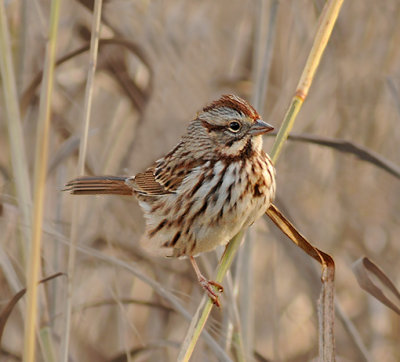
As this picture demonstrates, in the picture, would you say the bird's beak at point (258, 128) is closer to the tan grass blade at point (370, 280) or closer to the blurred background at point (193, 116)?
the tan grass blade at point (370, 280)

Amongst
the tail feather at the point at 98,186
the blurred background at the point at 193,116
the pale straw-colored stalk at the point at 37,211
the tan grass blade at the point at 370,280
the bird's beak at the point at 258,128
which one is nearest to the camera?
the pale straw-colored stalk at the point at 37,211

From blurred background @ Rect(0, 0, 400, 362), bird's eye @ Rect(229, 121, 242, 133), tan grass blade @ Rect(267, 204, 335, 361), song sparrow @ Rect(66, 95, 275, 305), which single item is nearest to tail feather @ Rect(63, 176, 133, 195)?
song sparrow @ Rect(66, 95, 275, 305)

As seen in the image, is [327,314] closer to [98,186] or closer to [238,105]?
[238,105]

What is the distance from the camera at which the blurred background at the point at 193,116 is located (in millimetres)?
2928

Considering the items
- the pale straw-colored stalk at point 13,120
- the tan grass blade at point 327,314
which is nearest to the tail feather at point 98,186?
the pale straw-colored stalk at point 13,120

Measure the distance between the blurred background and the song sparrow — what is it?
404mm

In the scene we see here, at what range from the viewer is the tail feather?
239cm

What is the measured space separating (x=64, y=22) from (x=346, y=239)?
70.1 inches

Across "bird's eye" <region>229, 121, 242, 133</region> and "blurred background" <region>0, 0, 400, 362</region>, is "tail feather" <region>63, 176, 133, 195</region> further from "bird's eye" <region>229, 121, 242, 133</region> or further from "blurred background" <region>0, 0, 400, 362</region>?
"bird's eye" <region>229, 121, 242, 133</region>

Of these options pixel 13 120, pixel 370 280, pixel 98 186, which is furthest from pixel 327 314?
pixel 98 186

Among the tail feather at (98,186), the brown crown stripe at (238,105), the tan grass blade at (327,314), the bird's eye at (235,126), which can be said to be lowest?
the tan grass blade at (327,314)

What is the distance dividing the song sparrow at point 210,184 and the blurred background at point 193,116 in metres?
0.40

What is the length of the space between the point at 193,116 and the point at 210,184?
0.88 metres

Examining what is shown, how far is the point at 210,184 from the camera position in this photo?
2.18 metres
